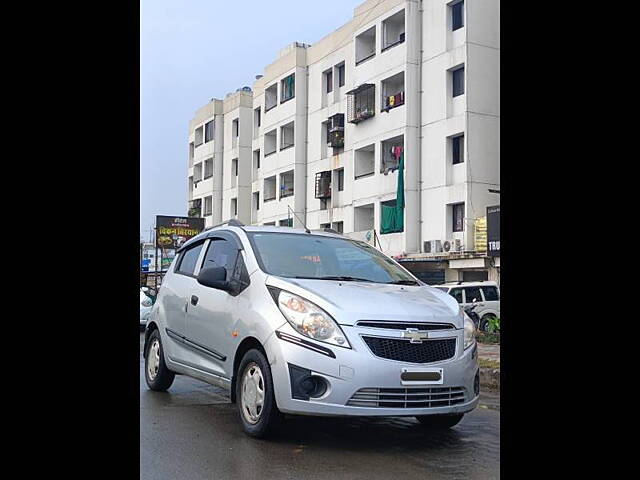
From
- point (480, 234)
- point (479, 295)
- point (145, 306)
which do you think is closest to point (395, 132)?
point (480, 234)

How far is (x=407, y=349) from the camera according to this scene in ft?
17.1

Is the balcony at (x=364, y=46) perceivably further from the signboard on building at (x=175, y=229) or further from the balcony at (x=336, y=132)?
the signboard on building at (x=175, y=229)

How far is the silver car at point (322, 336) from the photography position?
510cm

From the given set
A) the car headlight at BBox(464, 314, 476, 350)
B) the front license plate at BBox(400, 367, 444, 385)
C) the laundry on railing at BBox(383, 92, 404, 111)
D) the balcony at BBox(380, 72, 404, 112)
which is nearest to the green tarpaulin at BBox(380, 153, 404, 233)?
the laundry on railing at BBox(383, 92, 404, 111)

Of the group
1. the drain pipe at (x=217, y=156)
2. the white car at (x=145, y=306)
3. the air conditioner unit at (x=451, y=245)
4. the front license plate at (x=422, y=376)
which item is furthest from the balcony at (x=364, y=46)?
the front license plate at (x=422, y=376)

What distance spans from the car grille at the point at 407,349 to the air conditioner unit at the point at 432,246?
2331cm

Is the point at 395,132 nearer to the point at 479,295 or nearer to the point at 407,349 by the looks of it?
the point at 479,295

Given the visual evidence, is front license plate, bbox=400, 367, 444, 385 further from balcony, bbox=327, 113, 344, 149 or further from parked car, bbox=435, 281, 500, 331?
balcony, bbox=327, 113, 344, 149

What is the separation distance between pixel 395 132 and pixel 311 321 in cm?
2658
